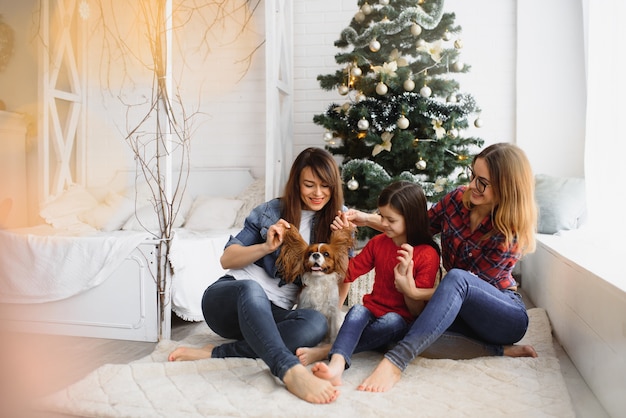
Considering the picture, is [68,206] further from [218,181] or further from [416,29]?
[416,29]

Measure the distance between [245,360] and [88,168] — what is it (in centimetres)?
253

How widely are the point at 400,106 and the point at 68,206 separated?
6.92 feet

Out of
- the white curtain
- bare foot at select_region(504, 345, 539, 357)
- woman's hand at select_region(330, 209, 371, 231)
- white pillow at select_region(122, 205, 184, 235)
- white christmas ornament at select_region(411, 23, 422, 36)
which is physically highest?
white christmas ornament at select_region(411, 23, 422, 36)

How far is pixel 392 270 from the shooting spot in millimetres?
1914

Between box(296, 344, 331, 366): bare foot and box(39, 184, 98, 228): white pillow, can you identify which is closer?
box(296, 344, 331, 366): bare foot

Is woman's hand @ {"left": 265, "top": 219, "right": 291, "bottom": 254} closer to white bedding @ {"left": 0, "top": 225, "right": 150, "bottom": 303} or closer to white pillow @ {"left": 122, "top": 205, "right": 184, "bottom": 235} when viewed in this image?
white bedding @ {"left": 0, "top": 225, "right": 150, "bottom": 303}

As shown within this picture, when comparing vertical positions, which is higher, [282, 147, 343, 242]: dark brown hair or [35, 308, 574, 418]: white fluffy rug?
[282, 147, 343, 242]: dark brown hair

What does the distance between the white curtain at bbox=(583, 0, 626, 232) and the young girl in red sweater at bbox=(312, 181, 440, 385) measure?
102 centimetres

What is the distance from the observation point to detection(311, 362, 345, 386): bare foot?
5.27ft

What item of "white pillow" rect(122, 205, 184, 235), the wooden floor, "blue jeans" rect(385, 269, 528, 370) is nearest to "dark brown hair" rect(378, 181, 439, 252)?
"blue jeans" rect(385, 269, 528, 370)

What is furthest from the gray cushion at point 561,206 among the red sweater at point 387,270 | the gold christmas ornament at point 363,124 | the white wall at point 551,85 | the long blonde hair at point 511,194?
the red sweater at point 387,270

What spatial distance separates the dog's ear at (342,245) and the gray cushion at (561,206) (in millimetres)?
1761

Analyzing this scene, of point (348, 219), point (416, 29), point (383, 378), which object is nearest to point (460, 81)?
point (416, 29)

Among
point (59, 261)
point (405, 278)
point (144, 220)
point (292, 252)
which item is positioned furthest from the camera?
point (144, 220)
